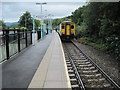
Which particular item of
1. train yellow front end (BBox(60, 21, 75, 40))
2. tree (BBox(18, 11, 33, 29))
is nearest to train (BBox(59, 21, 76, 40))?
train yellow front end (BBox(60, 21, 75, 40))

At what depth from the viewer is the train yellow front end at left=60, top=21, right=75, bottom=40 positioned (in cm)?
2961

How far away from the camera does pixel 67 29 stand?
1176 inches

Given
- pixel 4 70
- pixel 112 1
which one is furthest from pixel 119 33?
pixel 4 70

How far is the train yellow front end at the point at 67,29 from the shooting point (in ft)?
97.1

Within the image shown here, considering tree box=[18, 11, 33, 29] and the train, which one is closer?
the train

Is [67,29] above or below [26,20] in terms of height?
below

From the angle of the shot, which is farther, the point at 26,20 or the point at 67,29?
the point at 26,20

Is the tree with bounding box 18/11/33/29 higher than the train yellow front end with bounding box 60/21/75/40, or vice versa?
the tree with bounding box 18/11/33/29

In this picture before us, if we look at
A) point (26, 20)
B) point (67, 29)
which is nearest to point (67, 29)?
point (67, 29)

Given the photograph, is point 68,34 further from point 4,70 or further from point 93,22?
point 4,70

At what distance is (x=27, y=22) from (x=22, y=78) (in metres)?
85.0

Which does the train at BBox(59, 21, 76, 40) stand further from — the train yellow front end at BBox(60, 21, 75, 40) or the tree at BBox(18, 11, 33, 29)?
the tree at BBox(18, 11, 33, 29)

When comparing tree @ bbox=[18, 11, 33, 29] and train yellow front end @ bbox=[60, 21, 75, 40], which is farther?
tree @ bbox=[18, 11, 33, 29]

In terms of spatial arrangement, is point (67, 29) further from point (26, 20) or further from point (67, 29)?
point (26, 20)
